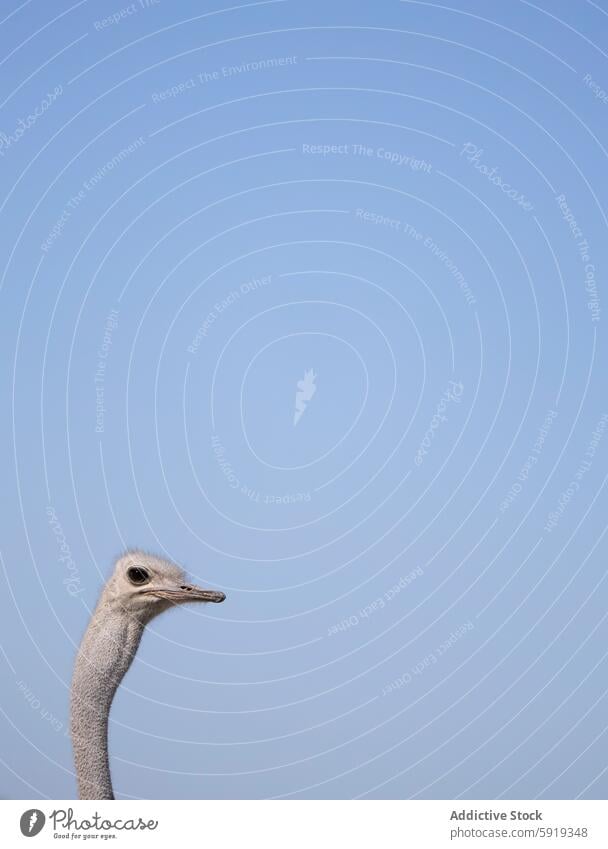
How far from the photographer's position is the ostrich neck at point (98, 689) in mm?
10516

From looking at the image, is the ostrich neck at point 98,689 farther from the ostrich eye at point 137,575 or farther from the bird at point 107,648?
the ostrich eye at point 137,575

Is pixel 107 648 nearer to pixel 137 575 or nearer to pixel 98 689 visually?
pixel 98 689

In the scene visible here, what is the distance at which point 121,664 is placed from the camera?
34.7 feet

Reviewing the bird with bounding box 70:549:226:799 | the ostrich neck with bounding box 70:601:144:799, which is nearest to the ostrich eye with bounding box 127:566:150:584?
the bird with bounding box 70:549:226:799

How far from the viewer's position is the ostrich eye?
35.4 ft

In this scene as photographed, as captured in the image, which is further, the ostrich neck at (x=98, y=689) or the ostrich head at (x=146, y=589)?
the ostrich head at (x=146, y=589)

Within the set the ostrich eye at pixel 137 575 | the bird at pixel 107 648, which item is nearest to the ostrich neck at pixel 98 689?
the bird at pixel 107 648

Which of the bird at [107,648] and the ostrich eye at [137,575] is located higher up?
the ostrich eye at [137,575]

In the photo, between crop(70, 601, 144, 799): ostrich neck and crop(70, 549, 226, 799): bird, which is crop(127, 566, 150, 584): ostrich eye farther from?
crop(70, 601, 144, 799): ostrich neck
